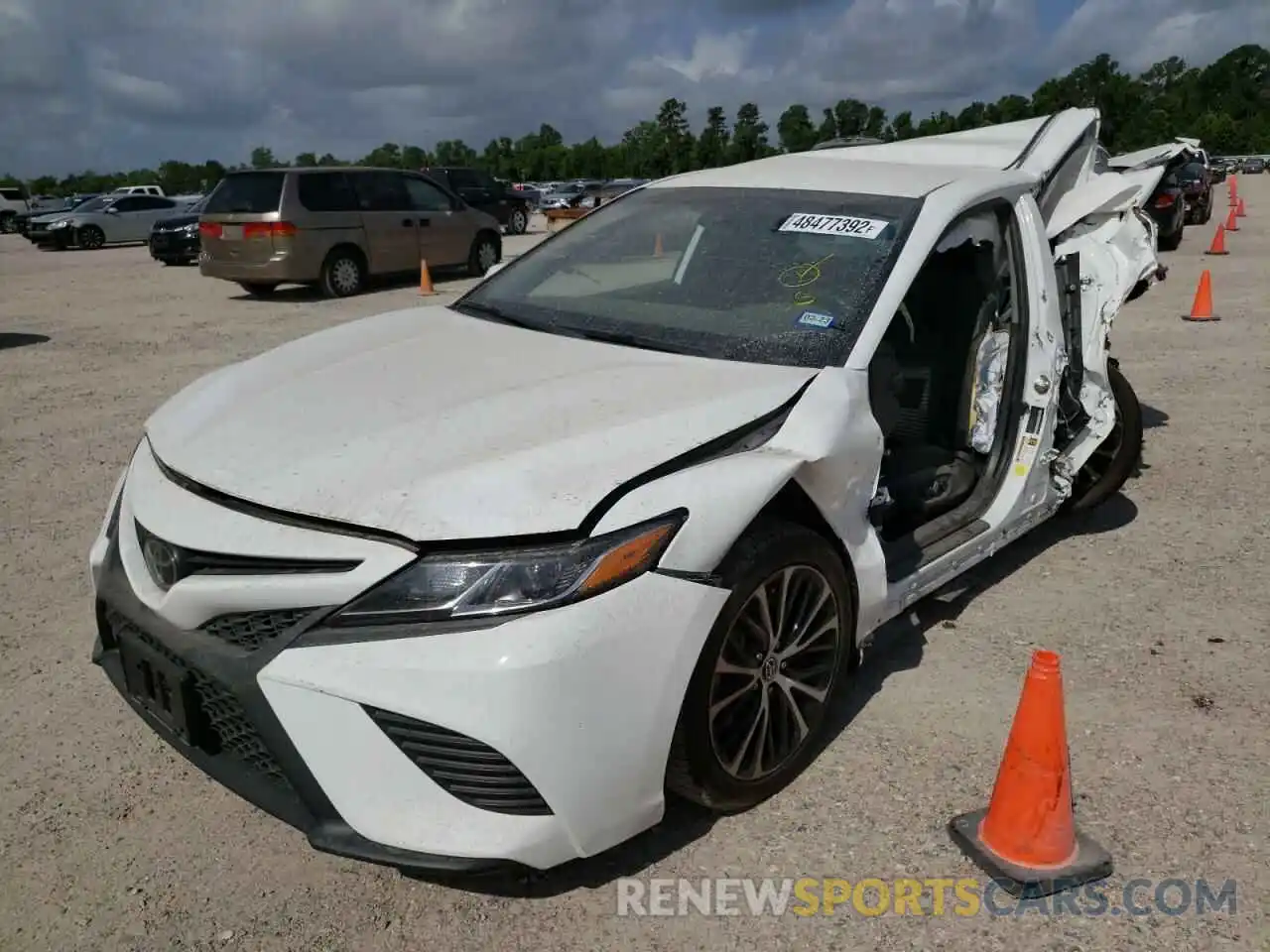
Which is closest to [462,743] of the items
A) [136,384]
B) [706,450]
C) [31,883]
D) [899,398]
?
[706,450]

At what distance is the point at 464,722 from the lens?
2.17 meters

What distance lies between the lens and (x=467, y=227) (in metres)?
15.9

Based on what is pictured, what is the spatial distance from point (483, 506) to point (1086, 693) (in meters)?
2.29

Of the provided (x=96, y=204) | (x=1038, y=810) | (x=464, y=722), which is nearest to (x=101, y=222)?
(x=96, y=204)

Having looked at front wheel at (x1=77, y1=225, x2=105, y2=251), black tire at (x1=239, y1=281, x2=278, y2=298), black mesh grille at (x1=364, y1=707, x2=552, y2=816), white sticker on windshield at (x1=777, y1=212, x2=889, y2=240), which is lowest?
front wheel at (x1=77, y1=225, x2=105, y2=251)

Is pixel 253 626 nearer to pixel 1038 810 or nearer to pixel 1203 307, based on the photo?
pixel 1038 810

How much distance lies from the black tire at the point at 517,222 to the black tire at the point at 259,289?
1126 centimetres

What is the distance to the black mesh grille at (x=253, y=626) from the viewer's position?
232cm

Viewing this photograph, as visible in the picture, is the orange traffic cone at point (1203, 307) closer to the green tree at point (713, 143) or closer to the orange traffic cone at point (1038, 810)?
the orange traffic cone at point (1038, 810)

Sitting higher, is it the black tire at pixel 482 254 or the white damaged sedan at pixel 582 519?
the white damaged sedan at pixel 582 519

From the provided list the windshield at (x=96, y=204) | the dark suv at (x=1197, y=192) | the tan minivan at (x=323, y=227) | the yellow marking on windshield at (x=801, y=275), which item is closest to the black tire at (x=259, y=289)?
the tan minivan at (x=323, y=227)

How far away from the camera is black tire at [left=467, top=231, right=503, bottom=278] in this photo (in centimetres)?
1623

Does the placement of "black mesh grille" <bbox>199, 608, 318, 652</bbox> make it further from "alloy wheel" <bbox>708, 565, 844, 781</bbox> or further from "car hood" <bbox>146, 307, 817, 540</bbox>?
"alloy wheel" <bbox>708, 565, 844, 781</bbox>

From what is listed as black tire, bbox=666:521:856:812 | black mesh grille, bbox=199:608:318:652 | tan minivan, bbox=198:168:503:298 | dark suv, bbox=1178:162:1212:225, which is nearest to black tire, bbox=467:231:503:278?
tan minivan, bbox=198:168:503:298
